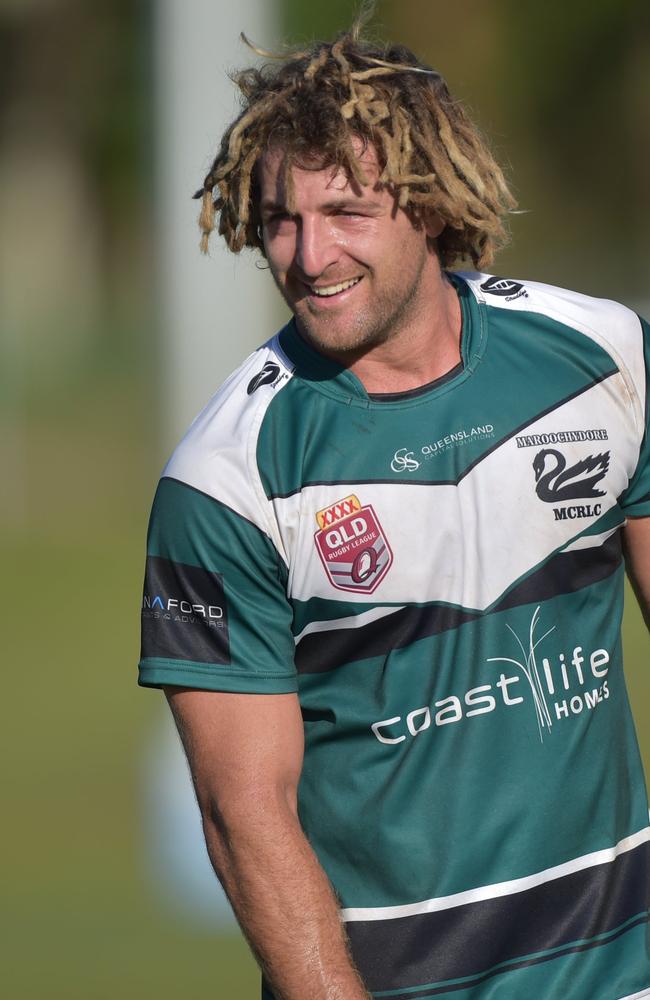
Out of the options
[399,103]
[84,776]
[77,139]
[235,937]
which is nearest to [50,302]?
[77,139]

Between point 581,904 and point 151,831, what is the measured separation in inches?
188

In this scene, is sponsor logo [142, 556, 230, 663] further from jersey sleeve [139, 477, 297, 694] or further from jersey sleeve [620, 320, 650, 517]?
jersey sleeve [620, 320, 650, 517]

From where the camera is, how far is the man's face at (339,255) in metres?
3.45

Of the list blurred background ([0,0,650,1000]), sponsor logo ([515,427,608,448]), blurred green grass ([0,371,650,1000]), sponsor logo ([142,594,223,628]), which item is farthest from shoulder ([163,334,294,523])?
blurred green grass ([0,371,650,1000])

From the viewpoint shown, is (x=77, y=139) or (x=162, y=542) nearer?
(x=162, y=542)

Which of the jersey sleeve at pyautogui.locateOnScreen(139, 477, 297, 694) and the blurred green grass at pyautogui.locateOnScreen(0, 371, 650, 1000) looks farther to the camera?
the blurred green grass at pyautogui.locateOnScreen(0, 371, 650, 1000)

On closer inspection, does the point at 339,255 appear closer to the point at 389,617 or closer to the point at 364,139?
the point at 364,139

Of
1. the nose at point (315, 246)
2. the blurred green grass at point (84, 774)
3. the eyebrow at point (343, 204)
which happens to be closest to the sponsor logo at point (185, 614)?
the nose at point (315, 246)

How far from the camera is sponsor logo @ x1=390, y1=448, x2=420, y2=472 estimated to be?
345 centimetres

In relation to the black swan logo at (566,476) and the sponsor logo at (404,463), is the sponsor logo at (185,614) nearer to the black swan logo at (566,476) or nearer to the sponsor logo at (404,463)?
the sponsor logo at (404,463)

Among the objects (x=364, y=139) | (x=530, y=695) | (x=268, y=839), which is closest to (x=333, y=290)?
(x=364, y=139)

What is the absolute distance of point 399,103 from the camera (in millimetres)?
3594

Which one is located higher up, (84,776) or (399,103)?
(399,103)

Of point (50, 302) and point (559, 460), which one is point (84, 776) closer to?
point (559, 460)
